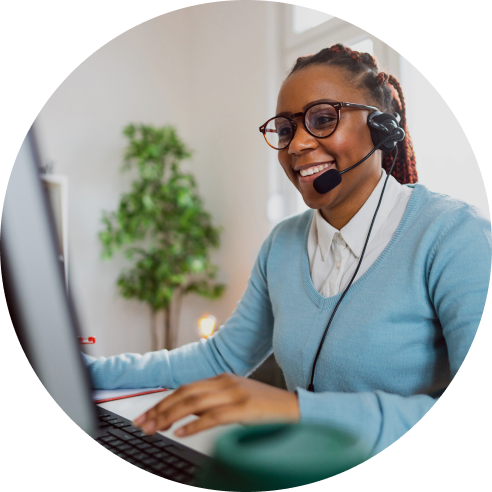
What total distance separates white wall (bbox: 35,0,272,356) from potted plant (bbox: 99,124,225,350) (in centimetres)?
12

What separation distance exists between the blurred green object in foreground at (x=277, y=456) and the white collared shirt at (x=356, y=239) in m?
0.28

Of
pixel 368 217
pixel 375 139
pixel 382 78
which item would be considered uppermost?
pixel 382 78

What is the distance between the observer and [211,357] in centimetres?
85

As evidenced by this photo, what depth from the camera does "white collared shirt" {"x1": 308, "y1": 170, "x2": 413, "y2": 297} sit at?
0.72m

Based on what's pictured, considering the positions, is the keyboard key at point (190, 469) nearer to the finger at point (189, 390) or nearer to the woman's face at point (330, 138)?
the finger at point (189, 390)

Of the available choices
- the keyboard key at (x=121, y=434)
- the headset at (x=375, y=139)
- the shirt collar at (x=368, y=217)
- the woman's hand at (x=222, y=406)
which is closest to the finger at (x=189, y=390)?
the woman's hand at (x=222, y=406)

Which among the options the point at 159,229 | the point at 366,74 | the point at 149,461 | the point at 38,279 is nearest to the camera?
the point at 38,279

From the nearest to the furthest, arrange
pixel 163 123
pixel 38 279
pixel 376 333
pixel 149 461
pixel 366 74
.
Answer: pixel 38 279
pixel 149 461
pixel 376 333
pixel 366 74
pixel 163 123

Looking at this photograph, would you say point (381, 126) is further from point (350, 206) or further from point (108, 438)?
point (108, 438)

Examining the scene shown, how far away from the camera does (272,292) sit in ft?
2.73

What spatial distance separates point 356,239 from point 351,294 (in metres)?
0.11

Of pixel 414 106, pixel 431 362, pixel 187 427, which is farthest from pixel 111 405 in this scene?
pixel 414 106

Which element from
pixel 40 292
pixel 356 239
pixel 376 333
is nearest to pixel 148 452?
pixel 40 292

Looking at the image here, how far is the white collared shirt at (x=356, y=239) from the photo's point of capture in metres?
0.72
